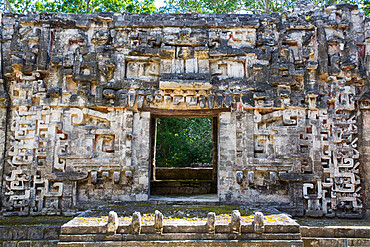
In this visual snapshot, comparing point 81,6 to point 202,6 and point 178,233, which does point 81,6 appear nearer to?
point 202,6

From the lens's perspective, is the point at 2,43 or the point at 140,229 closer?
the point at 140,229

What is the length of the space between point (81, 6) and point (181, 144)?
8.61 meters

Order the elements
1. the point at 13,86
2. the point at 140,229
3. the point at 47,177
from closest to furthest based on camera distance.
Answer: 1. the point at 140,229
2. the point at 47,177
3. the point at 13,86

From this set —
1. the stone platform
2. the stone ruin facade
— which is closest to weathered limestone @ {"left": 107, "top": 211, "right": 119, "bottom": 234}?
the stone platform

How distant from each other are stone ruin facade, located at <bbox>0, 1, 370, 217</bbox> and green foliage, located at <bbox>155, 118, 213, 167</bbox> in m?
9.22

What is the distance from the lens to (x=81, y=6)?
16.5 m

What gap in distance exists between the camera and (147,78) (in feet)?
27.0

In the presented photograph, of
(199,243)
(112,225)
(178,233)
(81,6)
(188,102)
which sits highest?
(81,6)

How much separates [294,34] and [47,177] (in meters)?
6.94

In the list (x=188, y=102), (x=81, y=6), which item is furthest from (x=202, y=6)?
(x=188, y=102)

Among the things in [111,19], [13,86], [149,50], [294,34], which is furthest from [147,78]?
[294,34]

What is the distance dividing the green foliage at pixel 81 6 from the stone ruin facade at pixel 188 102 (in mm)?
8744

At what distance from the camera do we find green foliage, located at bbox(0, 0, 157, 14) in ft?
53.8

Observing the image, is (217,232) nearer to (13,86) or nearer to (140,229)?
(140,229)
